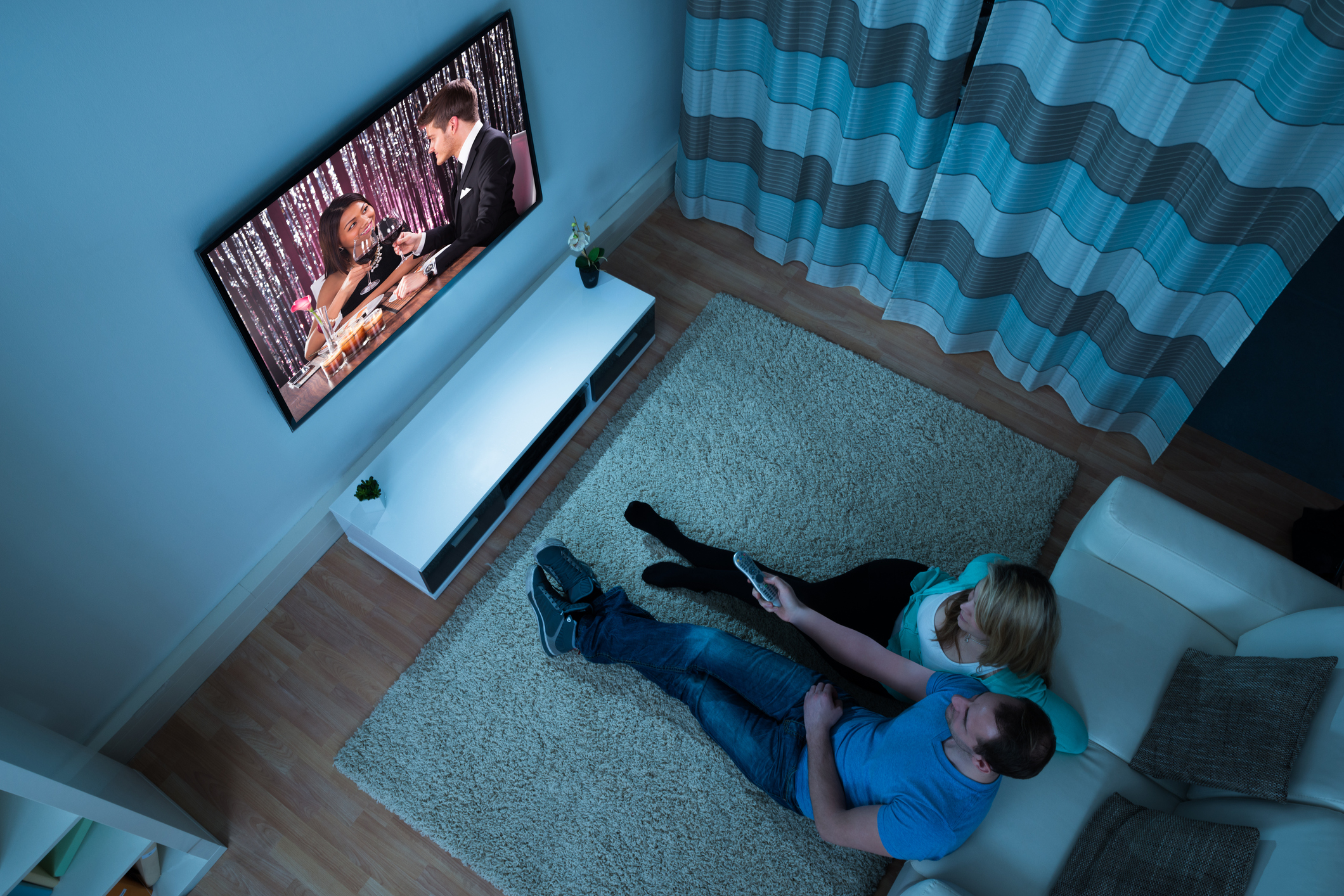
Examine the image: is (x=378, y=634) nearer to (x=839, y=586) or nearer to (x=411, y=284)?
(x=411, y=284)

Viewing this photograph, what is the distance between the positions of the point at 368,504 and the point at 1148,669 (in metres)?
2.32

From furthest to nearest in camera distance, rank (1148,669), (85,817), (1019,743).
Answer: (1148,669)
(85,817)
(1019,743)

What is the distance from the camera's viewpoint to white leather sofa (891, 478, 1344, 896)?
5.73ft

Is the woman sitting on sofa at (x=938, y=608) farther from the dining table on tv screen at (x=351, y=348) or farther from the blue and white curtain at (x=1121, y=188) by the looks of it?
the blue and white curtain at (x=1121, y=188)

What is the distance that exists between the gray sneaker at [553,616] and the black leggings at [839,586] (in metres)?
0.29

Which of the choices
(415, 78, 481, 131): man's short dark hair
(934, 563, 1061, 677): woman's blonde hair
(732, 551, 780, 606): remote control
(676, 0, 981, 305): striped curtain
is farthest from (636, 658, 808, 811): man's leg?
(676, 0, 981, 305): striped curtain

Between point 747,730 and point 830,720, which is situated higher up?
point 830,720

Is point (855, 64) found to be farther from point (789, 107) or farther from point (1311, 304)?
point (1311, 304)

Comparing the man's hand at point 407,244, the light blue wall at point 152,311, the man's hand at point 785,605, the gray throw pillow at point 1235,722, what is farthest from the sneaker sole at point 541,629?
the gray throw pillow at point 1235,722

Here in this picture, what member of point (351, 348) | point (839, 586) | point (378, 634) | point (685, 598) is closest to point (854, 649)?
point (839, 586)

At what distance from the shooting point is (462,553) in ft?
8.77

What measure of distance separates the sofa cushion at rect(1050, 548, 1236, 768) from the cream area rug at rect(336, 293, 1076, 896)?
0.51m

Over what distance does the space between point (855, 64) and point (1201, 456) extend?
190 centimetres

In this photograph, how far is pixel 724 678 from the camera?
2240 millimetres
